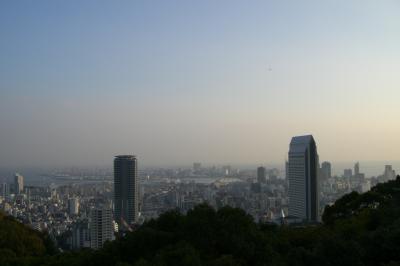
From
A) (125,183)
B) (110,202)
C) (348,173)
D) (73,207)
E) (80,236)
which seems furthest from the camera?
(348,173)

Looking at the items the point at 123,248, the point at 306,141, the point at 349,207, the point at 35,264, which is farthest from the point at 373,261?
A: the point at 306,141

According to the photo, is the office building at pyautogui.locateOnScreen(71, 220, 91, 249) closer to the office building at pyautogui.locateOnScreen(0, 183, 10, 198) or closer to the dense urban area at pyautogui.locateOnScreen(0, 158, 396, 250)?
the dense urban area at pyautogui.locateOnScreen(0, 158, 396, 250)

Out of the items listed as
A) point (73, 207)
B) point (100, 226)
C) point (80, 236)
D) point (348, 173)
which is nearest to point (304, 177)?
point (100, 226)

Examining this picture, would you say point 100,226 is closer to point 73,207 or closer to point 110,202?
point 110,202

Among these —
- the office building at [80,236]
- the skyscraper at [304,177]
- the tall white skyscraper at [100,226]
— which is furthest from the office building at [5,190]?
the skyscraper at [304,177]

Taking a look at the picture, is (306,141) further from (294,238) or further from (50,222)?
(294,238)
